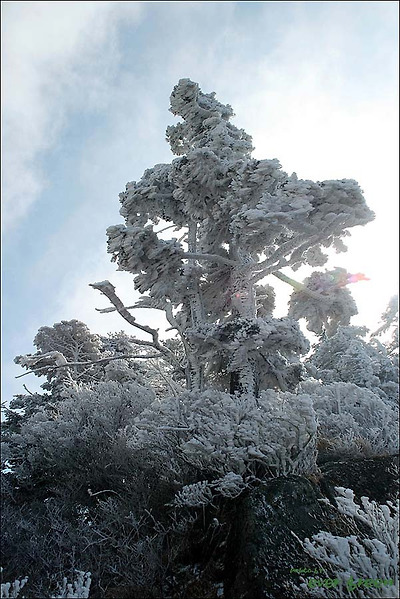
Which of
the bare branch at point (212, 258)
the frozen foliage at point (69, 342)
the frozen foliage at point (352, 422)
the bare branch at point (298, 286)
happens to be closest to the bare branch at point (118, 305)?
the bare branch at point (212, 258)

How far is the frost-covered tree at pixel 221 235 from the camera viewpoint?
8.38 meters

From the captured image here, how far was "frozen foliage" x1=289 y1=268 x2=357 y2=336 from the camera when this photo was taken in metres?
11.2

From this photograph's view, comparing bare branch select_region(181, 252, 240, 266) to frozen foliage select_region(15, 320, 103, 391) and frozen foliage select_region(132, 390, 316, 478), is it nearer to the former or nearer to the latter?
frozen foliage select_region(132, 390, 316, 478)

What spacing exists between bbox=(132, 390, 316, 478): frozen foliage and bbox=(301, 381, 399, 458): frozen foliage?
183 centimetres

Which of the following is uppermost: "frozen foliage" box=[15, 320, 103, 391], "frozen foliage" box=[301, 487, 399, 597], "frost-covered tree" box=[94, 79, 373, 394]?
"frozen foliage" box=[15, 320, 103, 391]

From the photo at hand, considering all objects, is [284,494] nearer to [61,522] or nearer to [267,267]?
[61,522]

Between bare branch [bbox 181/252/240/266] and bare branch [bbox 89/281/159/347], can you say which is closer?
bare branch [bbox 89/281/159/347]

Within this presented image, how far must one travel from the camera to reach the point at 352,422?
930 centimetres

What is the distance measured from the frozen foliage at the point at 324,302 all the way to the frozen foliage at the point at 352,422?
186 cm

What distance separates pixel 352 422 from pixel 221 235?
5.57m

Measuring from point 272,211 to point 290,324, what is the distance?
2268 mm

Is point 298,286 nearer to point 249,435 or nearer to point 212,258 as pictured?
point 212,258

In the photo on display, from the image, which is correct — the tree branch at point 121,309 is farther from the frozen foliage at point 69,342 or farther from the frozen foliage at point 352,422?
the frozen foliage at point 69,342

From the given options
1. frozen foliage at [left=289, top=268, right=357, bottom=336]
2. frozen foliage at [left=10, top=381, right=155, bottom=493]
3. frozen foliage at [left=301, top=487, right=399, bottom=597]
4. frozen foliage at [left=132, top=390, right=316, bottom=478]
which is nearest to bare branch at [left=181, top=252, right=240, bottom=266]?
frozen foliage at [left=289, top=268, right=357, bottom=336]
